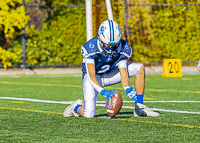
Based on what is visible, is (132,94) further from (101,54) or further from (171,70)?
(171,70)

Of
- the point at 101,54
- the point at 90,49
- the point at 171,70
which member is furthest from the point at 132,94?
the point at 171,70

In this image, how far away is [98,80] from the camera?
6.82m

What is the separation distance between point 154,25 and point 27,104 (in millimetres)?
9409

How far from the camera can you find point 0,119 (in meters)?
6.39

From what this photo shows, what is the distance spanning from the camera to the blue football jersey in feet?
21.0

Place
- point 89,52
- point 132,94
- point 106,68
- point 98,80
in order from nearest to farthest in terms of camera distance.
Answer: point 132,94
point 89,52
point 106,68
point 98,80

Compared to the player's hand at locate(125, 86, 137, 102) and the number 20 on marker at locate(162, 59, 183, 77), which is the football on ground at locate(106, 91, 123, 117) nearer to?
the player's hand at locate(125, 86, 137, 102)

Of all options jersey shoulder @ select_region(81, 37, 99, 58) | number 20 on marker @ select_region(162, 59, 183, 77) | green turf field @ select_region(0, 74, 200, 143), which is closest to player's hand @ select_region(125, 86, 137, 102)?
green turf field @ select_region(0, 74, 200, 143)

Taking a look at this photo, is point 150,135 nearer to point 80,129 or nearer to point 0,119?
point 80,129

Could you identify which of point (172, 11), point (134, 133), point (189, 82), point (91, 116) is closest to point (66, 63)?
point (172, 11)

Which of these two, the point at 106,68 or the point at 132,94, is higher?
the point at 106,68

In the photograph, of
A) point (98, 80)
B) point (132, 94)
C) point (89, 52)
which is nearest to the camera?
point (132, 94)

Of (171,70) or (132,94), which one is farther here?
(171,70)

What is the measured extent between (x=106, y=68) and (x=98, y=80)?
24 centimetres
